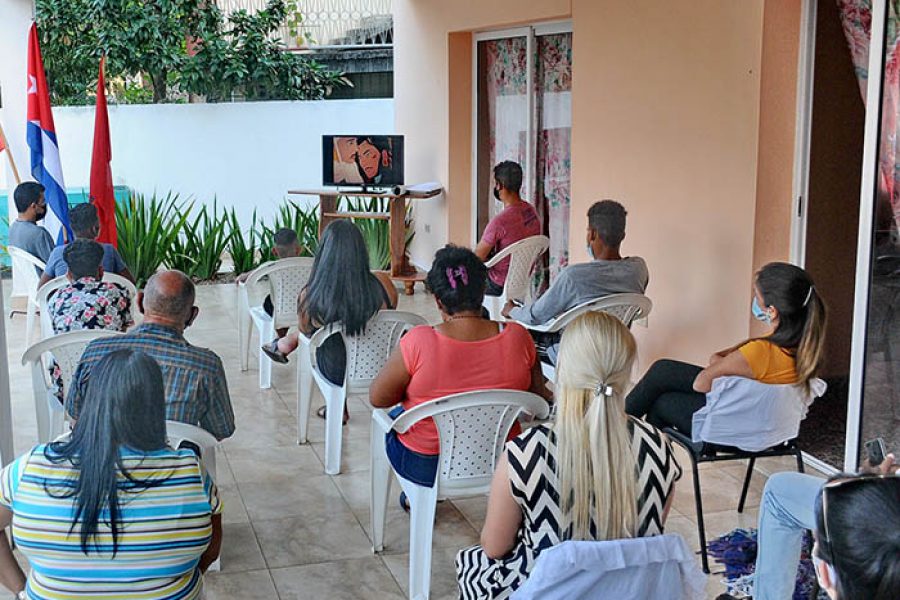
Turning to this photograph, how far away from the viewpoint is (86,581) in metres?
2.54

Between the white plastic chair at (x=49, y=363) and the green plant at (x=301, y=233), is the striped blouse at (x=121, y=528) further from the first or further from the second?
the green plant at (x=301, y=233)

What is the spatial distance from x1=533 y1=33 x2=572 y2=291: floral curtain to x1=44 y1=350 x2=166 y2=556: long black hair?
5.63 metres

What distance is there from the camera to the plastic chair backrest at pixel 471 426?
361 centimetres

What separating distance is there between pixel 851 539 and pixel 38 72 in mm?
6515

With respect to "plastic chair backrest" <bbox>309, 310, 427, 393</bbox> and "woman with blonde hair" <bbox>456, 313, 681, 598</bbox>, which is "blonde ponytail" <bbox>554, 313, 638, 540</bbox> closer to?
"woman with blonde hair" <bbox>456, 313, 681, 598</bbox>

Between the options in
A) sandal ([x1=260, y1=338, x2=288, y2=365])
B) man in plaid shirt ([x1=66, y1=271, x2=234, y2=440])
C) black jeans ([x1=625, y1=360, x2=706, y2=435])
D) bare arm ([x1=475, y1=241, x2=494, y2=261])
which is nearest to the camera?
man in plaid shirt ([x1=66, y1=271, x2=234, y2=440])

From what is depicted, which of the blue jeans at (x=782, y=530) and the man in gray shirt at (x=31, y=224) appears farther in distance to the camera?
the man in gray shirt at (x=31, y=224)

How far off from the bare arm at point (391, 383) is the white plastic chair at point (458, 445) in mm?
111

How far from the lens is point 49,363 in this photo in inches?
193

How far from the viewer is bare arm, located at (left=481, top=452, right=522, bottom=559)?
2.57 metres

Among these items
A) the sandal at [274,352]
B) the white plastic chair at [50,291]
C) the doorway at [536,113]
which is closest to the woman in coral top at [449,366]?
the white plastic chair at [50,291]

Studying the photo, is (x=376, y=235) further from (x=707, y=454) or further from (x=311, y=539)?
(x=707, y=454)

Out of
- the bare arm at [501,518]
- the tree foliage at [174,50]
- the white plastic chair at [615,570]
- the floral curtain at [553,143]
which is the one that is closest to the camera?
the white plastic chair at [615,570]

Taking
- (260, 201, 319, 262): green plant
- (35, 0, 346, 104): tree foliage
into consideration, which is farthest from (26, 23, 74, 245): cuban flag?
(35, 0, 346, 104): tree foliage
